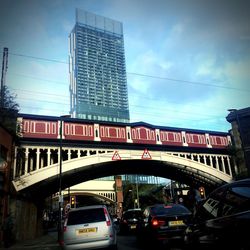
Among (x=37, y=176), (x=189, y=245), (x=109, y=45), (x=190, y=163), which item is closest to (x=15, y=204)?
(x=37, y=176)

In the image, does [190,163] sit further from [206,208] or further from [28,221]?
[206,208]

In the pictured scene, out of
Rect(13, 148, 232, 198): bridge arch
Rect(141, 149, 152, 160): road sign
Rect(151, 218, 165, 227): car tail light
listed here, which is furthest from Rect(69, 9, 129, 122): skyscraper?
Rect(151, 218, 165, 227): car tail light

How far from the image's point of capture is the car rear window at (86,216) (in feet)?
30.5

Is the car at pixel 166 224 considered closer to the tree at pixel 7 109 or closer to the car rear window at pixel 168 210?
the car rear window at pixel 168 210

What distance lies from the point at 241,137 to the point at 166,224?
91.2ft

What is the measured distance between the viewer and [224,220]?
3.53 m

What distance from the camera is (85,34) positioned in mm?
147000

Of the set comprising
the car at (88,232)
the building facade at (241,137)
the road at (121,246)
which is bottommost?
the road at (121,246)

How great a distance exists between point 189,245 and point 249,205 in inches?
68.7

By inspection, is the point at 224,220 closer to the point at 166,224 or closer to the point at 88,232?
the point at 166,224

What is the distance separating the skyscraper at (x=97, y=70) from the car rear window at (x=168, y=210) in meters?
84.8

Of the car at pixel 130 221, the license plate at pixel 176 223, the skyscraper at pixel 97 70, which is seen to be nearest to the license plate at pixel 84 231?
the license plate at pixel 176 223

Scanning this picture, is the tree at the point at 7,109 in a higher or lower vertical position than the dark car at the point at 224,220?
higher

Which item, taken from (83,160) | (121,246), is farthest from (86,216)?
(83,160)
